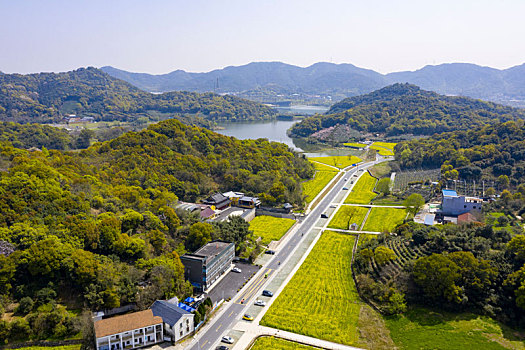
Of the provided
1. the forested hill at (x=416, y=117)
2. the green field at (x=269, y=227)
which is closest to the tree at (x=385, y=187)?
the green field at (x=269, y=227)

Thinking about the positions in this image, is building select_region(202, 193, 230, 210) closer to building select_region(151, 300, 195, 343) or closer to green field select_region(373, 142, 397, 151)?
building select_region(151, 300, 195, 343)

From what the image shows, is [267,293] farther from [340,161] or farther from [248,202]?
[340,161]

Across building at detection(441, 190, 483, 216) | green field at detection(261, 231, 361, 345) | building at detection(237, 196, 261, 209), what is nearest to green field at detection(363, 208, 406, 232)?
building at detection(441, 190, 483, 216)

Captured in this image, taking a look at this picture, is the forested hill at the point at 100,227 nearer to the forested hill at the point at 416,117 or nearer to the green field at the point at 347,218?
the green field at the point at 347,218

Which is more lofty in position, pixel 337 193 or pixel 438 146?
pixel 438 146

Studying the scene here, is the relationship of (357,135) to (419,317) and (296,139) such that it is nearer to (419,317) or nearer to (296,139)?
(296,139)

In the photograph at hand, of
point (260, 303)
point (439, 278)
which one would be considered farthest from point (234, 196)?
point (439, 278)

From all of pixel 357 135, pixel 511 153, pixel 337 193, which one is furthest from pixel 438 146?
pixel 357 135
